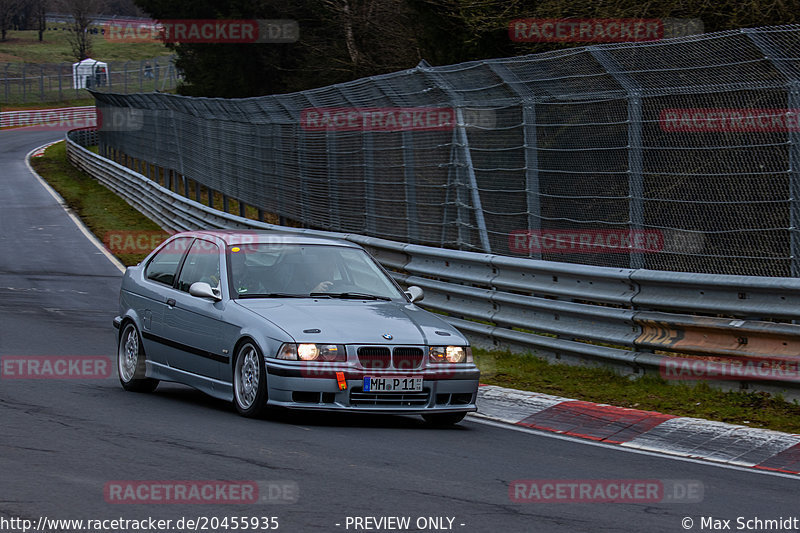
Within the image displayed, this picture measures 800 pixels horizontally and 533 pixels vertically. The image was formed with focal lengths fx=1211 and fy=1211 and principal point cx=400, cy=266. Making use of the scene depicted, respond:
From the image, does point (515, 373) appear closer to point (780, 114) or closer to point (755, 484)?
point (780, 114)

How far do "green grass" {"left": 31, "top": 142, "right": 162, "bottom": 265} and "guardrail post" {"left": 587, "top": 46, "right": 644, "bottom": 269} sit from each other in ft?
46.1

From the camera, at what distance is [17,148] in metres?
58.5

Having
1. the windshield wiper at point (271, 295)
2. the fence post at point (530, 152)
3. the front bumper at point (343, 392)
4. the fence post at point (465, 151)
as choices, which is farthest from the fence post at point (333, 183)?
the front bumper at point (343, 392)

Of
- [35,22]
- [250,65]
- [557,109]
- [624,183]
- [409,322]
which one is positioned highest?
[35,22]

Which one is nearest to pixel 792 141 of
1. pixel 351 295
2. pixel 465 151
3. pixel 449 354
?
pixel 449 354

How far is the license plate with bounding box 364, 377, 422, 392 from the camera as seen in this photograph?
8.27 m

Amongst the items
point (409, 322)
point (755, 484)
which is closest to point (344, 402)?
point (409, 322)

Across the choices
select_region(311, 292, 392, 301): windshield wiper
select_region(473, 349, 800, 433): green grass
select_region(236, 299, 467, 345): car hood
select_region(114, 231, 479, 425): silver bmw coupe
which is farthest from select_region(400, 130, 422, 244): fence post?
select_region(236, 299, 467, 345): car hood

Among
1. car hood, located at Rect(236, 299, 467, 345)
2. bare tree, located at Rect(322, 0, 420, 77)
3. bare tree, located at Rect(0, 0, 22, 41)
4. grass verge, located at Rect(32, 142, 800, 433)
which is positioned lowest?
grass verge, located at Rect(32, 142, 800, 433)

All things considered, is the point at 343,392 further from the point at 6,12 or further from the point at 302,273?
the point at 6,12

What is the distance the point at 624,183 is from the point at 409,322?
10.1 feet

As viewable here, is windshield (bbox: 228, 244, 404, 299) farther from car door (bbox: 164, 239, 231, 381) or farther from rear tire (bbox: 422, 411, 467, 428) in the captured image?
rear tire (bbox: 422, 411, 467, 428)

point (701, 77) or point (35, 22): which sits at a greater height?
point (35, 22)

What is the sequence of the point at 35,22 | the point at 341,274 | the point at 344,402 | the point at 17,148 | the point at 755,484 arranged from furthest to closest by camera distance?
the point at 35,22, the point at 17,148, the point at 341,274, the point at 344,402, the point at 755,484
